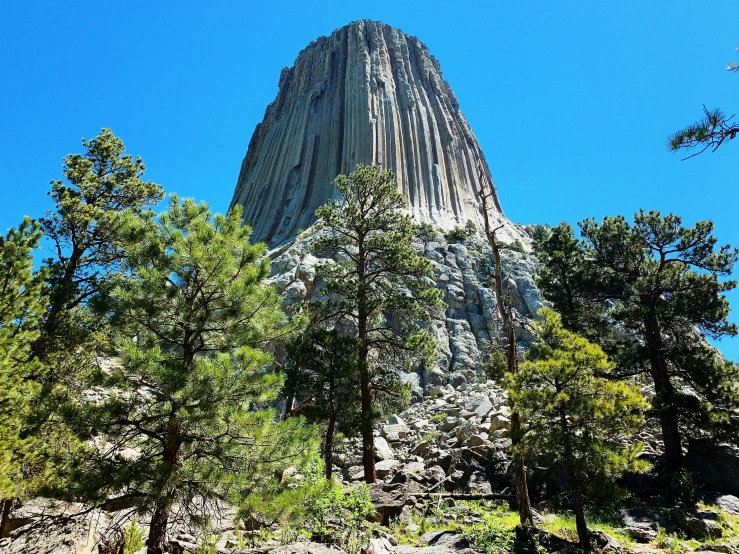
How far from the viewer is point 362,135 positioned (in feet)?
191

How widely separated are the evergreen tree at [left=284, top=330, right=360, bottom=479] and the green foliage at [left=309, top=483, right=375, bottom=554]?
15.7 ft

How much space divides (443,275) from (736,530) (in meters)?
26.8

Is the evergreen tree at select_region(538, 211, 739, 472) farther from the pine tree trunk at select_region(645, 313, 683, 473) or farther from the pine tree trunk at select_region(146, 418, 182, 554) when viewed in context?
the pine tree trunk at select_region(146, 418, 182, 554)

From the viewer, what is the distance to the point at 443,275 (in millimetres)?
36406

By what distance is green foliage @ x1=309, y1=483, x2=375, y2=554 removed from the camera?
7258 mm

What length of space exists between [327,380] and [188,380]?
25.0ft

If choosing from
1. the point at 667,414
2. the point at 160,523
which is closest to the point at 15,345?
the point at 160,523

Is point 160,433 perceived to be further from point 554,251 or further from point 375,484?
point 554,251

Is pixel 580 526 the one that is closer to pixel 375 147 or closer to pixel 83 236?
pixel 83 236

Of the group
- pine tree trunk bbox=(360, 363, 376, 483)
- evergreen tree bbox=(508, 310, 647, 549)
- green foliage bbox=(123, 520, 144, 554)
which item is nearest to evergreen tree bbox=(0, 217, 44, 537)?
green foliage bbox=(123, 520, 144, 554)

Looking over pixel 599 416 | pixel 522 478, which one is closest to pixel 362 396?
pixel 522 478

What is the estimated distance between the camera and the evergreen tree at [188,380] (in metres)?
6.38

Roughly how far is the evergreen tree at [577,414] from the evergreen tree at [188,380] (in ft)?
14.3

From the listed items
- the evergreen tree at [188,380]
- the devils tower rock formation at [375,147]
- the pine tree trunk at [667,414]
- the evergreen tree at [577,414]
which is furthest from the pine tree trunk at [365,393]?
the devils tower rock formation at [375,147]
